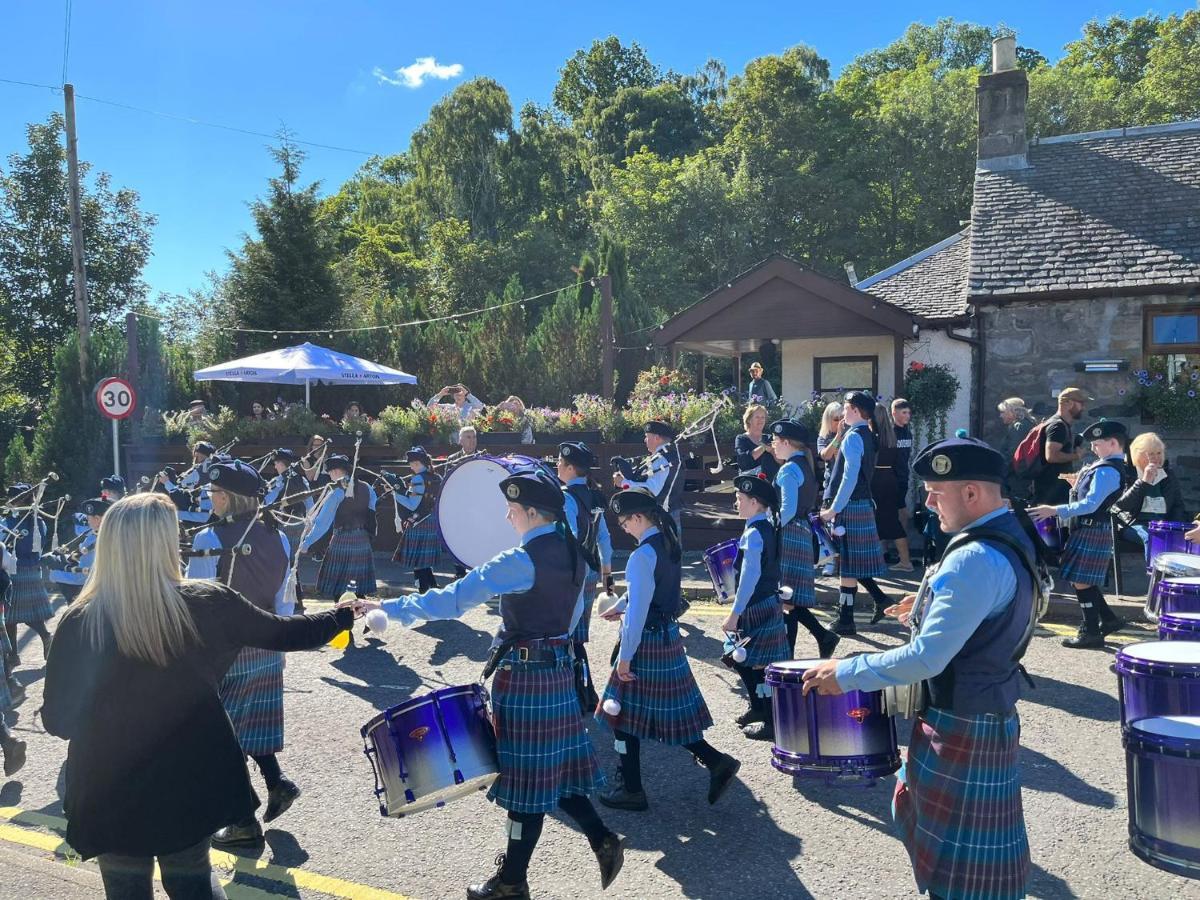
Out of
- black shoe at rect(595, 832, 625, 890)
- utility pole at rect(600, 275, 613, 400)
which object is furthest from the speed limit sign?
black shoe at rect(595, 832, 625, 890)

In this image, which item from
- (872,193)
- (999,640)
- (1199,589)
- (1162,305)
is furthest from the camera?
(872,193)

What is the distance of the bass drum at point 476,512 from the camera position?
23.2ft

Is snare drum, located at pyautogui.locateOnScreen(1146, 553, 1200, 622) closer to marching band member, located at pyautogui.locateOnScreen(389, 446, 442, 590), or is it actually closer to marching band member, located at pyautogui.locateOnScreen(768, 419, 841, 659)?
marching band member, located at pyautogui.locateOnScreen(768, 419, 841, 659)

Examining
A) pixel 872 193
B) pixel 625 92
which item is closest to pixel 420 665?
pixel 872 193

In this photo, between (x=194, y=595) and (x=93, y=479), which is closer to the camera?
(x=194, y=595)

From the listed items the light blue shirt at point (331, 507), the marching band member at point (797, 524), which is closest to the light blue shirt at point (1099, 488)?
the marching band member at point (797, 524)

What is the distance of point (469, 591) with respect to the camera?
143 inches

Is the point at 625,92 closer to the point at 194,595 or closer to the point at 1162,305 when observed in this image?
the point at 1162,305

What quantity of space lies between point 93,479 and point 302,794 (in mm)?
16594

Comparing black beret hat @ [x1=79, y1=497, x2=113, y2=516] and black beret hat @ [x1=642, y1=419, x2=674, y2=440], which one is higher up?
black beret hat @ [x1=642, y1=419, x2=674, y2=440]

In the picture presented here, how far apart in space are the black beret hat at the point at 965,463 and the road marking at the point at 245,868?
269cm

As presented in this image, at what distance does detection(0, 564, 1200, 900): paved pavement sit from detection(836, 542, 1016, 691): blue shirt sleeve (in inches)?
59.2

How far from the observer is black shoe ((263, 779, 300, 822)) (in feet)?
14.9

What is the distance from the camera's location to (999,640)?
2793 mm
